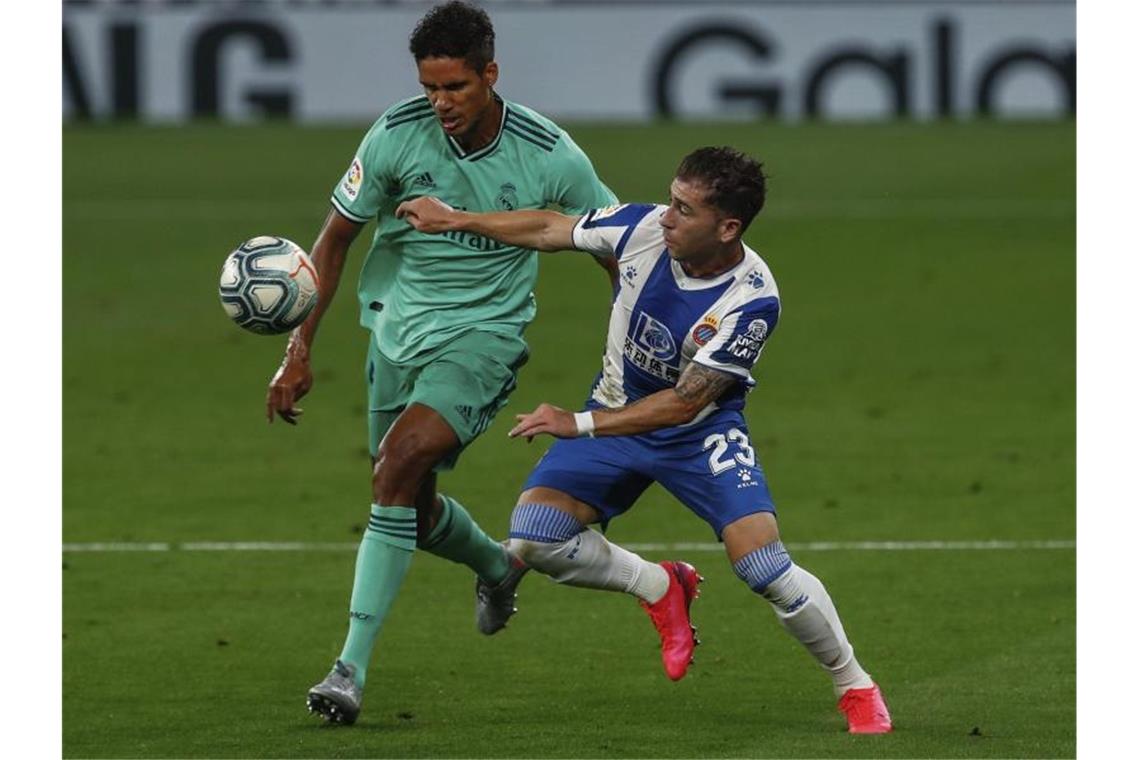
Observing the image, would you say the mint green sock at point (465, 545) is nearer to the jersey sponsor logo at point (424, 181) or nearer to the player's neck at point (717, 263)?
the jersey sponsor logo at point (424, 181)

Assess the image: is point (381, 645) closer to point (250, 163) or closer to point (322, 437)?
point (322, 437)

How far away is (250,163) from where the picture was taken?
27922mm

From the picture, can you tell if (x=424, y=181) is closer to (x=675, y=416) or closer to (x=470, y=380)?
(x=470, y=380)

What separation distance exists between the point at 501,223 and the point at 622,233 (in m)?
0.43

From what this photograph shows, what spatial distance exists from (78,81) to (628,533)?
63.7 feet

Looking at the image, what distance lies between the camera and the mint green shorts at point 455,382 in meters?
8.66

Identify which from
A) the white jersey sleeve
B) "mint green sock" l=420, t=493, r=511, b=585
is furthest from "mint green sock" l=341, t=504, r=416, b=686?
the white jersey sleeve

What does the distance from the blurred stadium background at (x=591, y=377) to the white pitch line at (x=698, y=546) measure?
31 millimetres

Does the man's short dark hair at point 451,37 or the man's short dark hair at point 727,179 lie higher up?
the man's short dark hair at point 451,37

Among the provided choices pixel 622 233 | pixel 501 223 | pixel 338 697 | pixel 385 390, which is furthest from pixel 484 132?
pixel 338 697

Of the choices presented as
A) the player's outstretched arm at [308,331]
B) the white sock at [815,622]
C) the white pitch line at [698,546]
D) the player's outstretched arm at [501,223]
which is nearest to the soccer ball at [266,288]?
the player's outstretched arm at [308,331]

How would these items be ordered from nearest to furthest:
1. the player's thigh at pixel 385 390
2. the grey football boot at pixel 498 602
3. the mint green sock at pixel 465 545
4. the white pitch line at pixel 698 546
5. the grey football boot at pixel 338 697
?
the grey football boot at pixel 338 697
the player's thigh at pixel 385 390
the mint green sock at pixel 465 545
the grey football boot at pixel 498 602
the white pitch line at pixel 698 546

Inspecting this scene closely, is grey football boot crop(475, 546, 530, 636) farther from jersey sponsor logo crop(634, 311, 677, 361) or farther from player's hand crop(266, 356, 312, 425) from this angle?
jersey sponsor logo crop(634, 311, 677, 361)

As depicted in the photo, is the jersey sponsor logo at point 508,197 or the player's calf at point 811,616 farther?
the jersey sponsor logo at point 508,197
